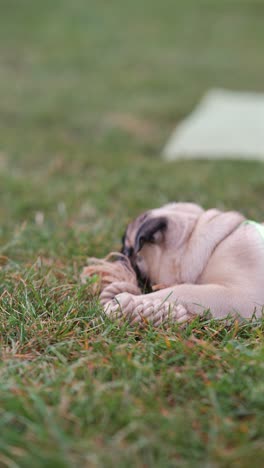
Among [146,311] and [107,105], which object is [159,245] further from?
[107,105]

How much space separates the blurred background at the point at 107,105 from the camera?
4832 mm

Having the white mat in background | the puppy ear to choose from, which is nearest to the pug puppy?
the puppy ear

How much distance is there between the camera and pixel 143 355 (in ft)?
8.00

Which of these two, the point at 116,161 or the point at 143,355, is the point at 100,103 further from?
the point at 143,355

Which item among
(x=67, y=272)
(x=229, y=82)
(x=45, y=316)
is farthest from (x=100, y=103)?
(x=45, y=316)

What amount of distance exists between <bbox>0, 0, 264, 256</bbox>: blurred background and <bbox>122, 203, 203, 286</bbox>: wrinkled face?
1.91ft

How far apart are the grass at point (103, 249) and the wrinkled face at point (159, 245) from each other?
0.38 m

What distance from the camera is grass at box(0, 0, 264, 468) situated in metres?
1.92

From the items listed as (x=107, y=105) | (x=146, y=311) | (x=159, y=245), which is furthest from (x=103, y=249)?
(x=107, y=105)

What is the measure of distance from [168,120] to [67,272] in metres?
5.14

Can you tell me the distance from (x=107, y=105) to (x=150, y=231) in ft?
19.1

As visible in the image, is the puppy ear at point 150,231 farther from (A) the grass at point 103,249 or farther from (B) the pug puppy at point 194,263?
(A) the grass at point 103,249

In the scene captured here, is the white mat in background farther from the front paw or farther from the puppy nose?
the front paw

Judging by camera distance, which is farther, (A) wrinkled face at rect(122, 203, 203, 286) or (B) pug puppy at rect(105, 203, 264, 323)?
(A) wrinkled face at rect(122, 203, 203, 286)
